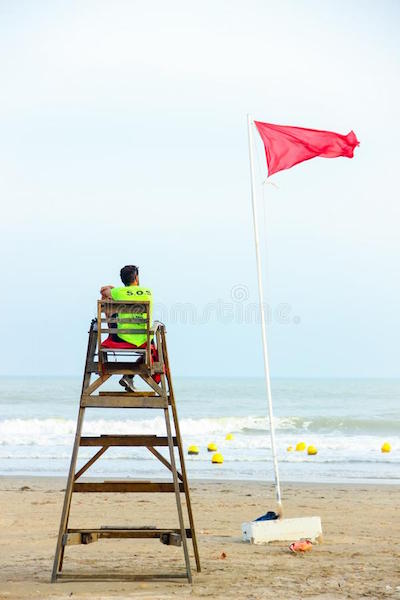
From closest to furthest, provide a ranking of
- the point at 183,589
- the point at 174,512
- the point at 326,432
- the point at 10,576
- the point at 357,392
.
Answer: the point at 183,589
the point at 10,576
the point at 174,512
the point at 326,432
the point at 357,392

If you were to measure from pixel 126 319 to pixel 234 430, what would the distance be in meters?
31.4

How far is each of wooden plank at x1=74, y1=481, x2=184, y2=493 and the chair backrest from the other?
1.11 m

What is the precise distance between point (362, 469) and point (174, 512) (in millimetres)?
8984

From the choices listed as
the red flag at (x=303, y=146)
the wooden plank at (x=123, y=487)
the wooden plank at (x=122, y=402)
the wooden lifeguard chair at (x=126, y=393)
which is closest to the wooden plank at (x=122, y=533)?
the wooden lifeguard chair at (x=126, y=393)

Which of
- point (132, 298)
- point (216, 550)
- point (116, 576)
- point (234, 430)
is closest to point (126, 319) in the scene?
point (132, 298)

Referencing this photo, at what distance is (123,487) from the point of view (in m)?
7.96

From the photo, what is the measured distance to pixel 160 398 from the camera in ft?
24.9

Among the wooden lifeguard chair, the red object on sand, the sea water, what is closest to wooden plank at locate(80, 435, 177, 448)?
the wooden lifeguard chair

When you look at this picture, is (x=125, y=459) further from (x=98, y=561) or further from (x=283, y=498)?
(x=98, y=561)

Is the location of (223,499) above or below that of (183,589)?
below

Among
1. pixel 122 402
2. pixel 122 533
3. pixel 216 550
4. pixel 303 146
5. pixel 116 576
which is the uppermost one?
pixel 303 146

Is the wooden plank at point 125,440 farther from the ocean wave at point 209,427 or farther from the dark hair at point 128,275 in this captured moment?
the ocean wave at point 209,427

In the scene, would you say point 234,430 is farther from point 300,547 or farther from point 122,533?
point 122,533

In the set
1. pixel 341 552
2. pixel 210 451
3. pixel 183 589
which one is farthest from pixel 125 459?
pixel 183 589
